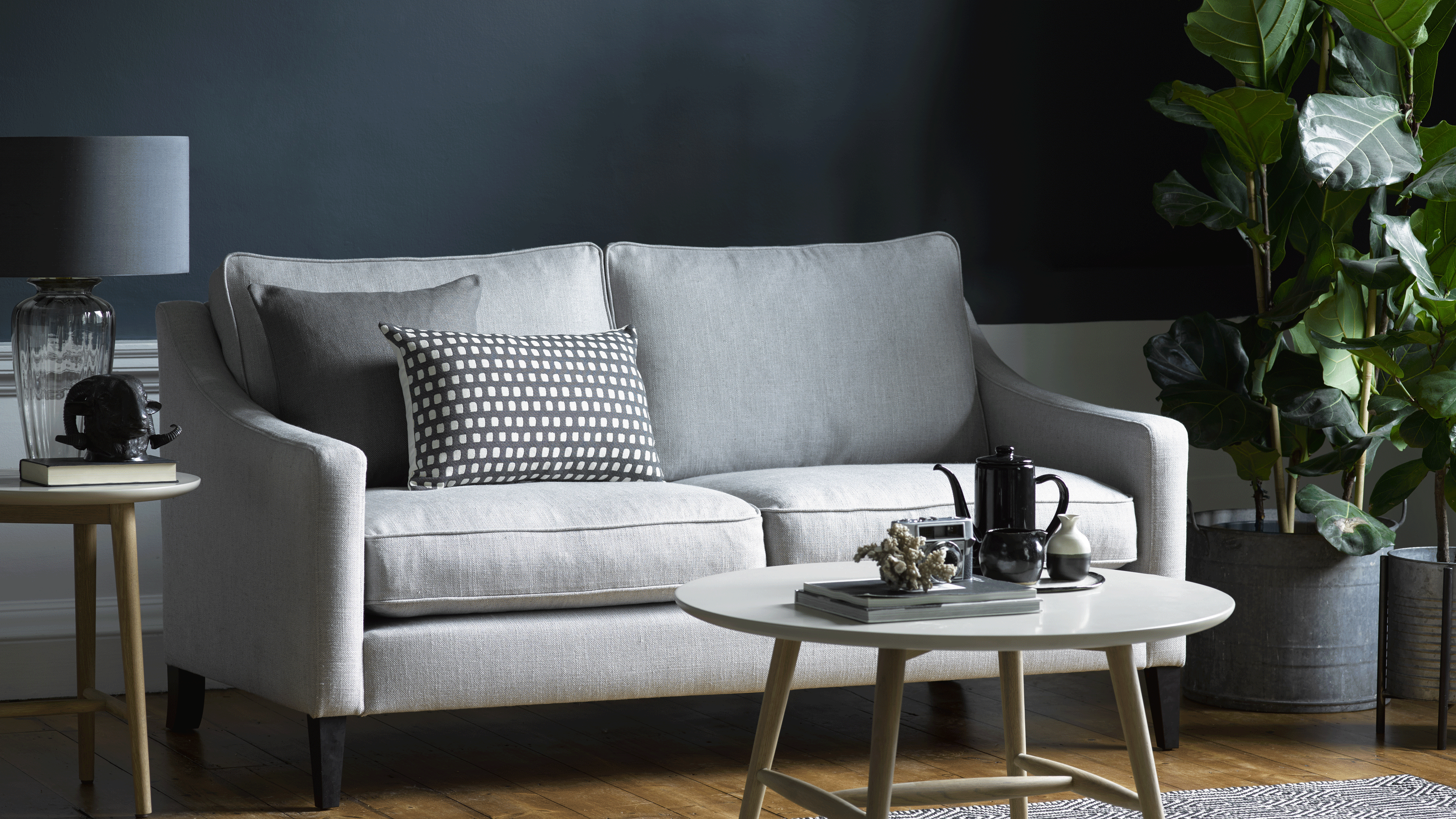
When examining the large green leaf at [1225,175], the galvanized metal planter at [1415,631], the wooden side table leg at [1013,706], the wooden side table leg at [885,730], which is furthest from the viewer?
the large green leaf at [1225,175]

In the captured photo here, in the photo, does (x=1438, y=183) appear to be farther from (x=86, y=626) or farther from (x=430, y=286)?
(x=86, y=626)

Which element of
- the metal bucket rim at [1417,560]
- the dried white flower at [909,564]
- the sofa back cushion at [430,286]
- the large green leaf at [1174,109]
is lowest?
the metal bucket rim at [1417,560]

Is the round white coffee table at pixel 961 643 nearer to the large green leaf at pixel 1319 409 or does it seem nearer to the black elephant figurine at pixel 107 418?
the black elephant figurine at pixel 107 418

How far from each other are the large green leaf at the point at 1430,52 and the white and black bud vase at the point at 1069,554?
63.2 inches

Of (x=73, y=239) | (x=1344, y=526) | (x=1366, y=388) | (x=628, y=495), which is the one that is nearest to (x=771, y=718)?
(x=628, y=495)

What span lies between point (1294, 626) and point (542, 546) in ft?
5.01

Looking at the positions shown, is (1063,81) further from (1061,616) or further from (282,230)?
(1061,616)

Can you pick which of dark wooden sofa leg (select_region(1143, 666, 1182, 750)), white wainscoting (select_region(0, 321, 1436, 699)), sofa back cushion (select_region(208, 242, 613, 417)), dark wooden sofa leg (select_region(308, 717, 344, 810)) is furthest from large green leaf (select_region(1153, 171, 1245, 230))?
dark wooden sofa leg (select_region(308, 717, 344, 810))

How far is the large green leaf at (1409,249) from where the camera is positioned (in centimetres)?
298

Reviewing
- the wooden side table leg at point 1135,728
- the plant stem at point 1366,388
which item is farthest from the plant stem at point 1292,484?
the wooden side table leg at point 1135,728

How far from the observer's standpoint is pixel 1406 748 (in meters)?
3.04

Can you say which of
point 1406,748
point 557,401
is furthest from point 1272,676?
point 557,401

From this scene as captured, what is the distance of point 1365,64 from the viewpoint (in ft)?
10.7

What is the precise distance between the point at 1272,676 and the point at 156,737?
6.96 feet
